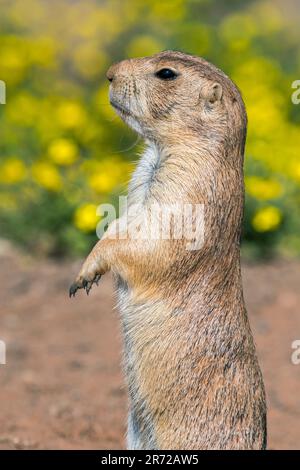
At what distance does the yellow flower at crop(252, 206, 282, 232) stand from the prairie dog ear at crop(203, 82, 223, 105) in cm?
394

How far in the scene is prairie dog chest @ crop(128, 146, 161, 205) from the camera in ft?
16.4

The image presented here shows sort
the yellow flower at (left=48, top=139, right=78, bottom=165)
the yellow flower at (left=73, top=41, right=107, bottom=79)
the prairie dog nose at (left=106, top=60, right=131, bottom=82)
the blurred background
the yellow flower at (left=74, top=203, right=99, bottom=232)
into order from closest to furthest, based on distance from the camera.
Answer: the prairie dog nose at (left=106, top=60, right=131, bottom=82)
the blurred background
the yellow flower at (left=74, top=203, right=99, bottom=232)
the yellow flower at (left=48, top=139, right=78, bottom=165)
the yellow flower at (left=73, top=41, right=107, bottom=79)

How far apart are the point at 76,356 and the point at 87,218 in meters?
1.37

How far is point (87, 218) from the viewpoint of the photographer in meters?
8.53

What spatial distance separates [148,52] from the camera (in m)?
12.1

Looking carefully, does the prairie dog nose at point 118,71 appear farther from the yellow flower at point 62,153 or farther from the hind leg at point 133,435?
the yellow flower at point 62,153

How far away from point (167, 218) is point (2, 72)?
7.21 metres

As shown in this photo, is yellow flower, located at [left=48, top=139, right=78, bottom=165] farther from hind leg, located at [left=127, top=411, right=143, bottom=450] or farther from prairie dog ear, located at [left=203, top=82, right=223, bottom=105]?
hind leg, located at [left=127, top=411, right=143, bottom=450]

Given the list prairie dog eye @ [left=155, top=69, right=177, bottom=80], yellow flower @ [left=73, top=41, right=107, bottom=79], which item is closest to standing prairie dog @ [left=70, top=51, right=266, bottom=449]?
prairie dog eye @ [left=155, top=69, right=177, bottom=80]

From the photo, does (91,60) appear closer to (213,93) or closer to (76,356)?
(76,356)

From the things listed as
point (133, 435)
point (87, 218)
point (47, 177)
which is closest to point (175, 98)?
point (133, 435)

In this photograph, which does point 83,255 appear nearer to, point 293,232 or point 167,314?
point 293,232

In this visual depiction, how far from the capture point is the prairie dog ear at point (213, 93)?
16.3ft

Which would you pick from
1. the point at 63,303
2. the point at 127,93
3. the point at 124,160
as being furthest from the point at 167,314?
the point at 124,160
